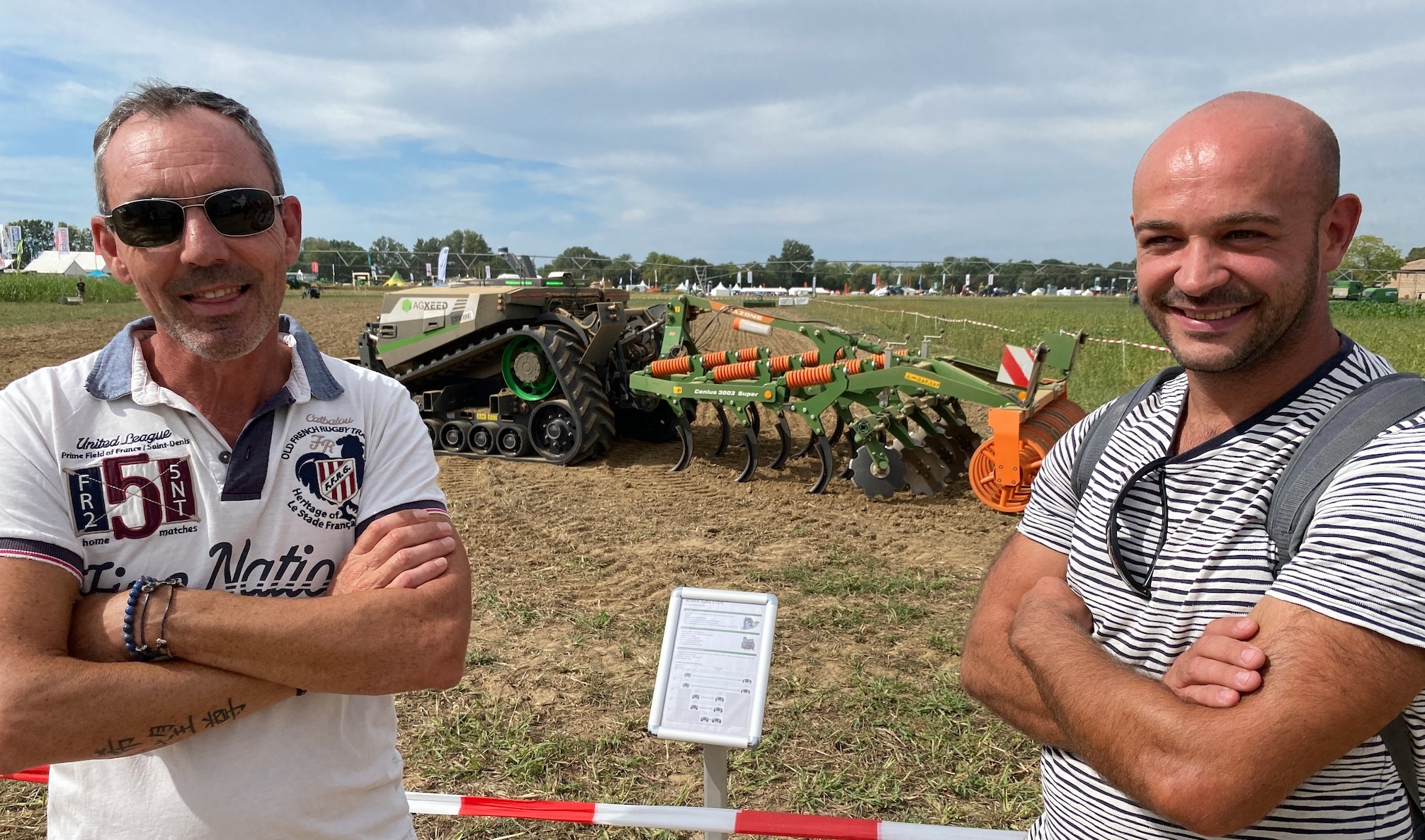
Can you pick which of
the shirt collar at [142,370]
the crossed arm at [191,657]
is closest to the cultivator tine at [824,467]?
the shirt collar at [142,370]

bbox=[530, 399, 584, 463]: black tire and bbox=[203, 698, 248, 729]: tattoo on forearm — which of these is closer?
bbox=[203, 698, 248, 729]: tattoo on forearm

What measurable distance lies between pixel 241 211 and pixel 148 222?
15 cm

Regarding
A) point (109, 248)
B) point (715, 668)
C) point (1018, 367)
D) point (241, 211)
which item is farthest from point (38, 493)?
point (1018, 367)

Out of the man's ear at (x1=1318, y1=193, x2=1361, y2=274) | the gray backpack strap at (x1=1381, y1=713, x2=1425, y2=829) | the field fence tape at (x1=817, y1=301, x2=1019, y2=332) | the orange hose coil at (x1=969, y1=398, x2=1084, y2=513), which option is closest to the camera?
the gray backpack strap at (x1=1381, y1=713, x2=1425, y2=829)

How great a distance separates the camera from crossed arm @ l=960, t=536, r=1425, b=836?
1.11m

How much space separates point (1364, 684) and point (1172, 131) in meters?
0.83

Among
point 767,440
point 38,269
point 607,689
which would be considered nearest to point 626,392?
point 767,440

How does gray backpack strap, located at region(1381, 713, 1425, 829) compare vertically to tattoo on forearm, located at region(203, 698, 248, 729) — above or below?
above

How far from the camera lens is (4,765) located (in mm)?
1352

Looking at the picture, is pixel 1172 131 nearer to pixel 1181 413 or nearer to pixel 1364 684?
pixel 1181 413

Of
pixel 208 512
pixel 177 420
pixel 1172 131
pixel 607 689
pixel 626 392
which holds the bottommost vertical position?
pixel 607 689

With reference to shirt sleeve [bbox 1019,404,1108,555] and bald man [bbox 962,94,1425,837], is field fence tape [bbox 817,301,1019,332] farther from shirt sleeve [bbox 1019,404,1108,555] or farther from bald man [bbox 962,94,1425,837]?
bald man [bbox 962,94,1425,837]

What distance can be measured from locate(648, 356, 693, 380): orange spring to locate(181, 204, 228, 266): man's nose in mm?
6588

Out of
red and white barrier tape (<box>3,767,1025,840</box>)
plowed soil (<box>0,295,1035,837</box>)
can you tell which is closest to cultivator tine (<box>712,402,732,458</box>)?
plowed soil (<box>0,295,1035,837</box>)
